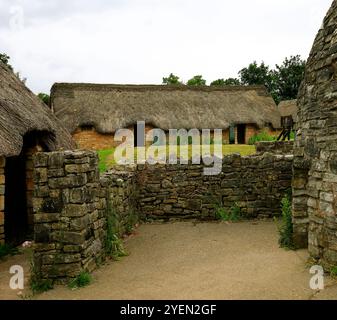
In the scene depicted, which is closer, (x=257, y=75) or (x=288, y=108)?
(x=288, y=108)

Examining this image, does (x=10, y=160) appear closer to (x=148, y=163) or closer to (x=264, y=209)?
(x=148, y=163)

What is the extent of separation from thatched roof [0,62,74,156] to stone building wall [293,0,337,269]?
5026 mm

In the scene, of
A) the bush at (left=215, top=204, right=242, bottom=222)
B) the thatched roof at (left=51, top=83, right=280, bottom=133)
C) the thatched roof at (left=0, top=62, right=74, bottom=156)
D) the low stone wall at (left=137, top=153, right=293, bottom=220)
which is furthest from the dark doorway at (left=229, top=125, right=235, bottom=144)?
the thatched roof at (left=0, top=62, right=74, bottom=156)

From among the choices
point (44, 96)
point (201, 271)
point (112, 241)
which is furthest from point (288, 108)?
point (201, 271)

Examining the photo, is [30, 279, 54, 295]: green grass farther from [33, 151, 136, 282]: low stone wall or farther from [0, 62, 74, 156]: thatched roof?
[0, 62, 74, 156]: thatched roof

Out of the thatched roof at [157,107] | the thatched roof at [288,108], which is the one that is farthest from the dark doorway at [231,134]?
the thatched roof at [288,108]

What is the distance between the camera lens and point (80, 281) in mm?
6230

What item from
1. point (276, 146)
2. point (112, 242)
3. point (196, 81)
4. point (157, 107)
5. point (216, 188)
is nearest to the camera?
point (112, 242)

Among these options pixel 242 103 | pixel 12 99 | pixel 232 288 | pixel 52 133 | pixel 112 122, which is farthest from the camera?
pixel 242 103

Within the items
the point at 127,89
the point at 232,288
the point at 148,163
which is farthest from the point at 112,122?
the point at 232,288

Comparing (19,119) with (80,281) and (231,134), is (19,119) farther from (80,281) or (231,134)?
(231,134)

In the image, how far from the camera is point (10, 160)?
10.9m

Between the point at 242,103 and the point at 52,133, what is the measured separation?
2106cm

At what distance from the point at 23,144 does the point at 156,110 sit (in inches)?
675
